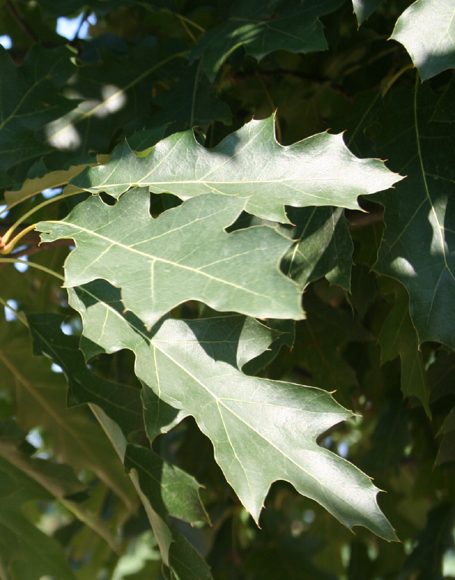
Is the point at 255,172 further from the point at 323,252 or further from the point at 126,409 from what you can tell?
the point at 126,409

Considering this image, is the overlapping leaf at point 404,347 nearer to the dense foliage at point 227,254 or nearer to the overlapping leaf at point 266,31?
the dense foliage at point 227,254

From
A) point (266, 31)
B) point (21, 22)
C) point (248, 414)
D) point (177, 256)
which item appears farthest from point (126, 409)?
point (21, 22)

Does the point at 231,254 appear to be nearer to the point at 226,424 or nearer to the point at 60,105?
the point at 226,424

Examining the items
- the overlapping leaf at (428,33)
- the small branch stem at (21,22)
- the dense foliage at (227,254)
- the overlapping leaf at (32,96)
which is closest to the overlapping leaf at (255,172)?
the dense foliage at (227,254)

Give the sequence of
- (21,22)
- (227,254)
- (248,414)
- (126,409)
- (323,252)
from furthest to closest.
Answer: (21,22), (126,409), (323,252), (248,414), (227,254)

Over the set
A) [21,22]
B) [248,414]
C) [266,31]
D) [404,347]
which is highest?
[266,31]

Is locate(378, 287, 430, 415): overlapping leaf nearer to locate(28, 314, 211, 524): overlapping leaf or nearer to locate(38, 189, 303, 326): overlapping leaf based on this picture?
locate(28, 314, 211, 524): overlapping leaf

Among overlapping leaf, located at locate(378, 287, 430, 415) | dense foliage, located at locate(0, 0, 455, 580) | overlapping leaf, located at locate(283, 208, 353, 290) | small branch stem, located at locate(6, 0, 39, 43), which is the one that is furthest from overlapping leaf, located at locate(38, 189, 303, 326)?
small branch stem, located at locate(6, 0, 39, 43)
